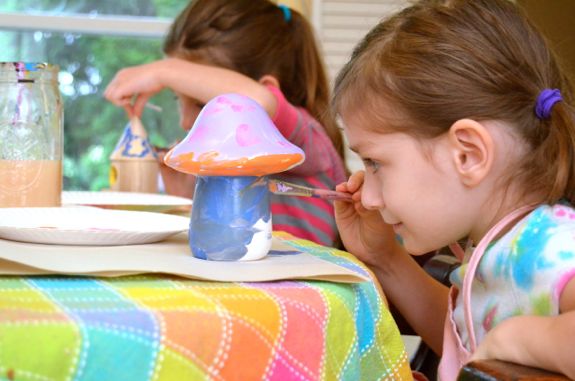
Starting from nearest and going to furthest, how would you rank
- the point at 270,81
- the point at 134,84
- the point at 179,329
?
1. the point at 179,329
2. the point at 134,84
3. the point at 270,81

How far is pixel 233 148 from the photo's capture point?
78 cm

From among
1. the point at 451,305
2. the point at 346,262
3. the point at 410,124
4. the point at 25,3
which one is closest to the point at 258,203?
the point at 346,262

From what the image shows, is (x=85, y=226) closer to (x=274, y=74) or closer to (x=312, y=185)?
(x=312, y=185)

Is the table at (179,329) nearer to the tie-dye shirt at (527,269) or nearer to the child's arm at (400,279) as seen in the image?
the tie-dye shirt at (527,269)

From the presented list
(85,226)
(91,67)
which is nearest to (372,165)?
(85,226)

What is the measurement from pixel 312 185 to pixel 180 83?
362mm

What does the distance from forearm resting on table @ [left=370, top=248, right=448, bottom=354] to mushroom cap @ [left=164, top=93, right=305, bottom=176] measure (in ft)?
1.37

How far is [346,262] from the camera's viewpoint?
842 millimetres

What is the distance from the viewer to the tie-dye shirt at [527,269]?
794mm

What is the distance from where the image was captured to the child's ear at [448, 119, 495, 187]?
900 mm

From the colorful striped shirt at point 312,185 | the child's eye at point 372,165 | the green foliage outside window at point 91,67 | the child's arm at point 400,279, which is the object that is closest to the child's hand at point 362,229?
the child's arm at point 400,279

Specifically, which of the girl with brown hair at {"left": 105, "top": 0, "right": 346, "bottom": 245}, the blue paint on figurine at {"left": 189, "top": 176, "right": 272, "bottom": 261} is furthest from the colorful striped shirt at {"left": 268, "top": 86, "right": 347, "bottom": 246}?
the blue paint on figurine at {"left": 189, "top": 176, "right": 272, "bottom": 261}

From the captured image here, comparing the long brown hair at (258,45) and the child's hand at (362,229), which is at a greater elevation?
the long brown hair at (258,45)

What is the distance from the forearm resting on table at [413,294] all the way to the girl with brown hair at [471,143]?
149 mm
